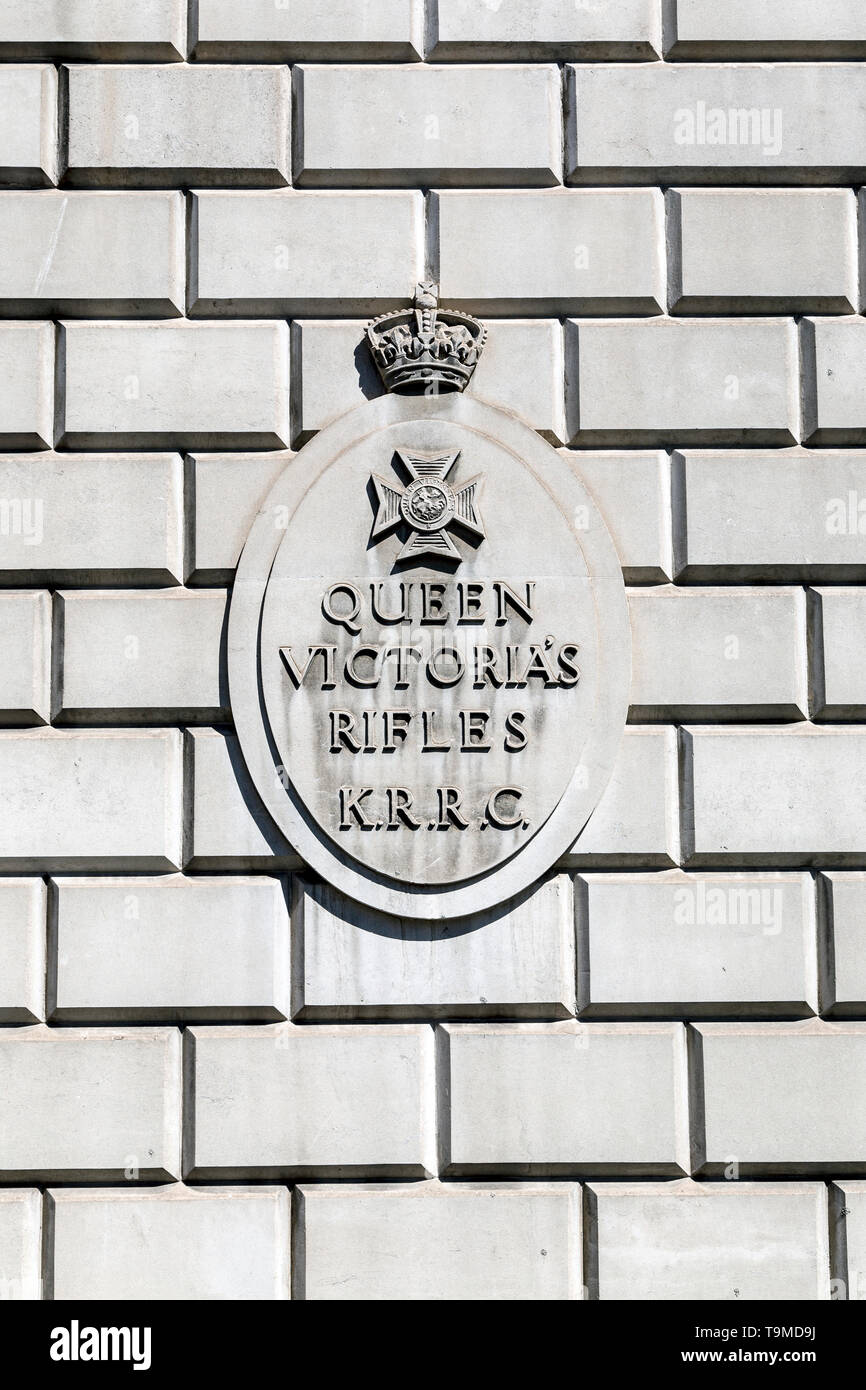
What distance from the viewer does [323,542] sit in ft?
29.9

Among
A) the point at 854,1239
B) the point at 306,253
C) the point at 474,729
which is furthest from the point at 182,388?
the point at 854,1239

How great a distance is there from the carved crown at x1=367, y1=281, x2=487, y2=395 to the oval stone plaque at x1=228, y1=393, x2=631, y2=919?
123mm

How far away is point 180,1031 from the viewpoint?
8852 millimetres

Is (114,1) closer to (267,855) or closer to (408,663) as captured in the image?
(408,663)

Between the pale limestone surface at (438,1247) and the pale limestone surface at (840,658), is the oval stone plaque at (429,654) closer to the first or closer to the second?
the pale limestone surface at (840,658)

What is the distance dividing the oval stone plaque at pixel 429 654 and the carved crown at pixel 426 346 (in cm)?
12

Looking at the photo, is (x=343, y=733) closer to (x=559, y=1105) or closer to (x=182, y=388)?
(x=182, y=388)

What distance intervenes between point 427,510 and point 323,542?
67 cm

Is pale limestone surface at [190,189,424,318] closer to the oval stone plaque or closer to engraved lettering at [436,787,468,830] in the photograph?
the oval stone plaque

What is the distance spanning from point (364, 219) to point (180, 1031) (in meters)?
5.17

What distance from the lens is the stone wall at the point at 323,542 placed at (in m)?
8.70

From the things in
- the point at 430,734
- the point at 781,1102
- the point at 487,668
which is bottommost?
the point at 781,1102

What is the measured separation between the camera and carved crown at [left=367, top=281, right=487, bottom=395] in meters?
9.12

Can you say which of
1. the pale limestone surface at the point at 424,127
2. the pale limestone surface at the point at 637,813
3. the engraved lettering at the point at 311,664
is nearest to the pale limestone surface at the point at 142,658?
the engraved lettering at the point at 311,664
